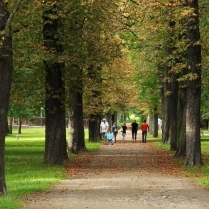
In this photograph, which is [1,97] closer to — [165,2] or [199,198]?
[199,198]

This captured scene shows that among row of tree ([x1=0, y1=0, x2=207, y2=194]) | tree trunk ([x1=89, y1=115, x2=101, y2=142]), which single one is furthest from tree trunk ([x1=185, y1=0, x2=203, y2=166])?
tree trunk ([x1=89, y1=115, x2=101, y2=142])

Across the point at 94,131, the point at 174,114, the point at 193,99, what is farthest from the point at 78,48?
the point at 94,131

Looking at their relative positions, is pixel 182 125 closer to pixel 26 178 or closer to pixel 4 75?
pixel 26 178

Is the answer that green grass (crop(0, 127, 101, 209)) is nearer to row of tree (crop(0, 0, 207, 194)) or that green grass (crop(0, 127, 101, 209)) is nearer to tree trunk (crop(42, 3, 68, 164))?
tree trunk (crop(42, 3, 68, 164))

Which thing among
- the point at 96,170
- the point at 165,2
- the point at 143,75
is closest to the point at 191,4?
the point at 165,2

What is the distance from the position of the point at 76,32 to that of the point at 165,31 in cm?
404

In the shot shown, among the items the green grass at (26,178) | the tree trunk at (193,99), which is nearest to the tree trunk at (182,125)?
the tree trunk at (193,99)

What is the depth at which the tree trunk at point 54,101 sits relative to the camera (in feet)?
77.5

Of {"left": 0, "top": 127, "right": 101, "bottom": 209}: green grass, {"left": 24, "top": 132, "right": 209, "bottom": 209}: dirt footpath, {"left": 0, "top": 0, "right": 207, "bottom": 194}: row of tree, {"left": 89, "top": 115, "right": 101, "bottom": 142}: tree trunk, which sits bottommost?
{"left": 24, "top": 132, "right": 209, "bottom": 209}: dirt footpath

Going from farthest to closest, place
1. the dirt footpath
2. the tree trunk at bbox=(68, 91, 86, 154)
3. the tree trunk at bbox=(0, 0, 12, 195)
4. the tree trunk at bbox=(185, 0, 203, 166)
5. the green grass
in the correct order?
the tree trunk at bbox=(68, 91, 86, 154) → the tree trunk at bbox=(185, 0, 203, 166) → the tree trunk at bbox=(0, 0, 12, 195) → the green grass → the dirt footpath

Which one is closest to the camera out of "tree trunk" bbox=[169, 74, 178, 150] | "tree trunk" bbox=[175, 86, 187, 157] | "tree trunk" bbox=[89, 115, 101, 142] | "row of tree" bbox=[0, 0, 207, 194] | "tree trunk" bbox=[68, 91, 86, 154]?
"row of tree" bbox=[0, 0, 207, 194]

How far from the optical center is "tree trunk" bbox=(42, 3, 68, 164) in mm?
23609

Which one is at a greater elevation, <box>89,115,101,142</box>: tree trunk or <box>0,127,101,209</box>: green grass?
<box>89,115,101,142</box>: tree trunk

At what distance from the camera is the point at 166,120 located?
4281 cm
